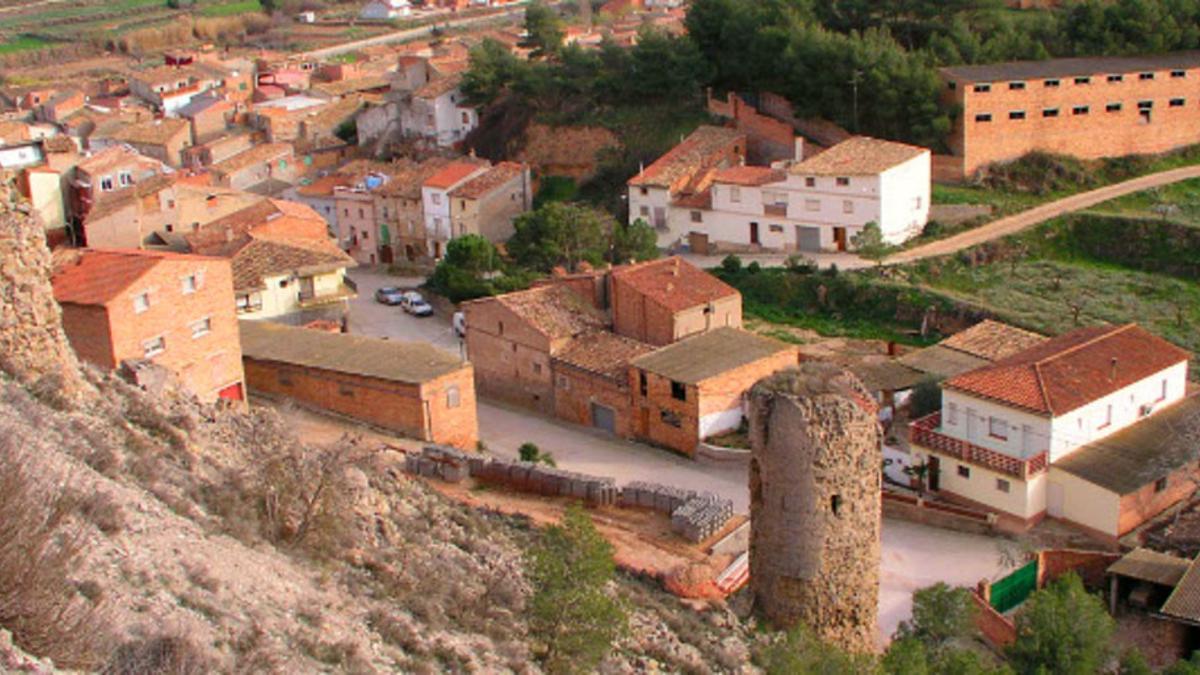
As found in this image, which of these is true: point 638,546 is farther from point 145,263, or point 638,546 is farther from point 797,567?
point 145,263

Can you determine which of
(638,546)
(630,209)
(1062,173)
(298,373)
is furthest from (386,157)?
(638,546)

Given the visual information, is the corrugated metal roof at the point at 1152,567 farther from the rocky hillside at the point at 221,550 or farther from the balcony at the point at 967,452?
the rocky hillside at the point at 221,550

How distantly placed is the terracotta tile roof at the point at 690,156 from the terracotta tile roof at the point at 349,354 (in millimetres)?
18591

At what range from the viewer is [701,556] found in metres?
23.1

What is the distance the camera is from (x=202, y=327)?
28141mm

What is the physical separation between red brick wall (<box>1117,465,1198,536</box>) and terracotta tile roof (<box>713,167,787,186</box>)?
2057 centimetres

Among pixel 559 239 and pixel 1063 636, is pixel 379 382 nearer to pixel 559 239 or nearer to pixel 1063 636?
pixel 1063 636

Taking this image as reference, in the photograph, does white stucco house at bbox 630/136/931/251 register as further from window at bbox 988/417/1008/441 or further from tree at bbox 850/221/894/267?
window at bbox 988/417/1008/441

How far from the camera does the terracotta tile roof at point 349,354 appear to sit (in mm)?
31281

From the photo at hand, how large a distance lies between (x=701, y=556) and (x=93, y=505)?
37.1 feet

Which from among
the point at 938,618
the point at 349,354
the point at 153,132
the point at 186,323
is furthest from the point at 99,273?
the point at 153,132

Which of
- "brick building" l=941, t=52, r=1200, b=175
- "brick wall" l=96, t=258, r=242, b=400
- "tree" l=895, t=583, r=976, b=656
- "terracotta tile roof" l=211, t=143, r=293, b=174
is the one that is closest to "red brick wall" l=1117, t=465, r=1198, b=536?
"tree" l=895, t=583, r=976, b=656

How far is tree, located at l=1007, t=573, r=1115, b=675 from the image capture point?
21.2m

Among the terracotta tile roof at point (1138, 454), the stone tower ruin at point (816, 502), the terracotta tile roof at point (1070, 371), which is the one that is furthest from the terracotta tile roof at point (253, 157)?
A: the stone tower ruin at point (816, 502)
